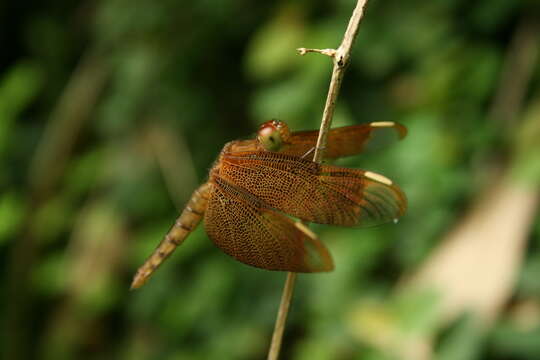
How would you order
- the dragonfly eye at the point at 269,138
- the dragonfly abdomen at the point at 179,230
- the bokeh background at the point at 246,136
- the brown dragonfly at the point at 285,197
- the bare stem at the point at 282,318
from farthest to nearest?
1. the bokeh background at the point at 246,136
2. the dragonfly abdomen at the point at 179,230
3. the dragonfly eye at the point at 269,138
4. the brown dragonfly at the point at 285,197
5. the bare stem at the point at 282,318

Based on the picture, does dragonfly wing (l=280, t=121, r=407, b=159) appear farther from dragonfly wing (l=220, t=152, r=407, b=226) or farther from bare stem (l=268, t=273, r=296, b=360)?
bare stem (l=268, t=273, r=296, b=360)

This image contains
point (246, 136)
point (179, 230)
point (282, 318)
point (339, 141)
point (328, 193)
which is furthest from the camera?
point (246, 136)

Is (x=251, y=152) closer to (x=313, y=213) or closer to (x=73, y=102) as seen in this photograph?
(x=313, y=213)

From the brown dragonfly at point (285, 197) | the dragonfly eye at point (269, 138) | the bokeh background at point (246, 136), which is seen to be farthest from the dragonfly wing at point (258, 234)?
the bokeh background at point (246, 136)

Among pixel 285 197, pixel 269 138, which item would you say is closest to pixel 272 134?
pixel 269 138

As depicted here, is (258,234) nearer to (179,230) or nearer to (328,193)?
(328,193)

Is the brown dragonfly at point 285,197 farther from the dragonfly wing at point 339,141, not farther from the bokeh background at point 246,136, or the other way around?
the bokeh background at point 246,136
